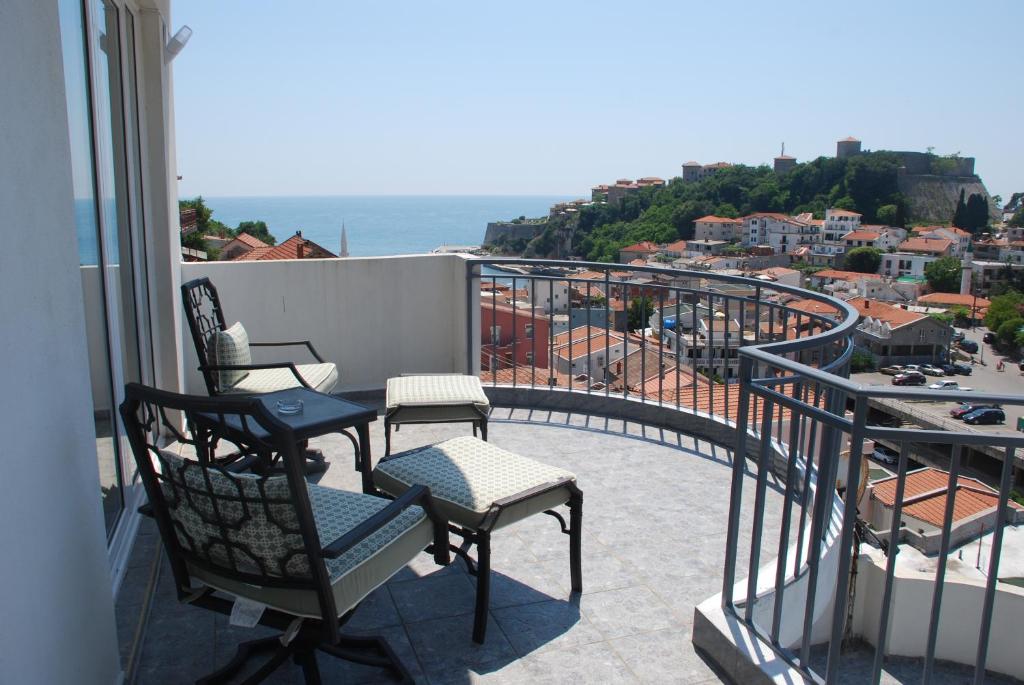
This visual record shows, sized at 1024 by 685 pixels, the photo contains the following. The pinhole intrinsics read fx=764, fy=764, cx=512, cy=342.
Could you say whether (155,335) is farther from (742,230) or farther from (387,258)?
(742,230)

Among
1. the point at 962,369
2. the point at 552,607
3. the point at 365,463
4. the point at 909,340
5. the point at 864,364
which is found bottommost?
the point at 962,369

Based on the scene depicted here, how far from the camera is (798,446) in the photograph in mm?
3234

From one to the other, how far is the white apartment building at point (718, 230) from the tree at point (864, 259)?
10763 millimetres

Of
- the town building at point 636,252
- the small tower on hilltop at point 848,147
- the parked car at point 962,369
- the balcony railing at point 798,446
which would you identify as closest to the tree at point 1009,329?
the parked car at point 962,369

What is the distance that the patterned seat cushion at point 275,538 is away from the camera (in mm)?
1926

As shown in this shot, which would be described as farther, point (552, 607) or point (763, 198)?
point (763, 198)

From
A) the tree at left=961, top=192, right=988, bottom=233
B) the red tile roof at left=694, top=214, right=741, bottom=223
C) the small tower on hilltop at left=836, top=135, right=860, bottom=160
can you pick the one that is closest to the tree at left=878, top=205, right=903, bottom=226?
the tree at left=961, top=192, right=988, bottom=233

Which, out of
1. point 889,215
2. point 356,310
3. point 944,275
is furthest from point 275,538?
point 889,215

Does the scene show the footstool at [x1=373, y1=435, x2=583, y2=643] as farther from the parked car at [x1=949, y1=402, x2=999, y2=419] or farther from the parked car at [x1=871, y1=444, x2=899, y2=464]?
the parked car at [x1=871, y1=444, x2=899, y2=464]

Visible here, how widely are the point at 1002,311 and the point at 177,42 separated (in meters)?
62.4

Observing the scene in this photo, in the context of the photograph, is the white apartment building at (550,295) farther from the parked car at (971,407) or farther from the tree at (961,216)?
the tree at (961,216)

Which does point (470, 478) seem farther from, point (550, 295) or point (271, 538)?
point (550, 295)

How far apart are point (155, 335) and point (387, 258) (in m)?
1.86

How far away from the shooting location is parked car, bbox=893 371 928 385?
136 ft
